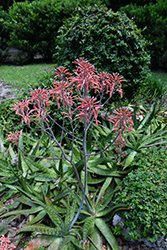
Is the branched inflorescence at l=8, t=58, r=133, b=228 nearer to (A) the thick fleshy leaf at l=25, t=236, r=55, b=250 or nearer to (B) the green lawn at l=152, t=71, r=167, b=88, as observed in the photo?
(A) the thick fleshy leaf at l=25, t=236, r=55, b=250

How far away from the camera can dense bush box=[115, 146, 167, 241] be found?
186cm

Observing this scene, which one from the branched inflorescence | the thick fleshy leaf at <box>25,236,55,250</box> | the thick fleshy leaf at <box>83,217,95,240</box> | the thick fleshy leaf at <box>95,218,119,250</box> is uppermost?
the branched inflorescence

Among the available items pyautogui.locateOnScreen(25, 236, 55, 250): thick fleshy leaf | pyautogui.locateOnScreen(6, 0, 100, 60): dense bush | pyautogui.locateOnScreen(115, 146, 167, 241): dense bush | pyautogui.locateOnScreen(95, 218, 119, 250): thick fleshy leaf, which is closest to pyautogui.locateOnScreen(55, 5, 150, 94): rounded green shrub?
pyautogui.locateOnScreen(115, 146, 167, 241): dense bush

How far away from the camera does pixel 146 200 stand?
1969mm

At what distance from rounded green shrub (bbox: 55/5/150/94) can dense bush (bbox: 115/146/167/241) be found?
2.14 meters

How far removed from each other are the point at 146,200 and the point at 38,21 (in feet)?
29.4

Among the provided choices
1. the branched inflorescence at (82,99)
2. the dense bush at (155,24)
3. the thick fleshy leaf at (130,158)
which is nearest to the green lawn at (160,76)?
the dense bush at (155,24)

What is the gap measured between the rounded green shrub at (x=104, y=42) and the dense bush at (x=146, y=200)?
2135 mm

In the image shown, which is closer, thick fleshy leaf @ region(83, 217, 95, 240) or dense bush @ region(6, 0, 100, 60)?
thick fleshy leaf @ region(83, 217, 95, 240)

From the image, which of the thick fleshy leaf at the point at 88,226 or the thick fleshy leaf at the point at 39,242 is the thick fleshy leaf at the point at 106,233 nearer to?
the thick fleshy leaf at the point at 88,226

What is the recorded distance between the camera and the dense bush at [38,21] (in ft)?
26.7

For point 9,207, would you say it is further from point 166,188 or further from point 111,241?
point 166,188

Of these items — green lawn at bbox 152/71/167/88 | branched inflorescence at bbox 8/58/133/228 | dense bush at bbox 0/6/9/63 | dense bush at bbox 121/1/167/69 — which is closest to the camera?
branched inflorescence at bbox 8/58/133/228

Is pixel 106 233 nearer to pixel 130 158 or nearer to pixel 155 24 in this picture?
pixel 130 158
